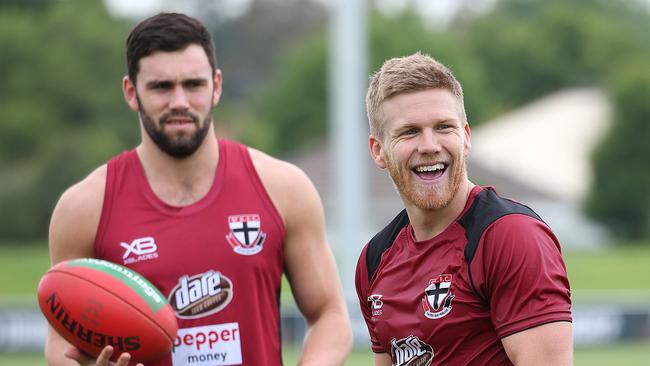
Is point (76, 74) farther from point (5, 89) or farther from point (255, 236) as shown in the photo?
point (255, 236)

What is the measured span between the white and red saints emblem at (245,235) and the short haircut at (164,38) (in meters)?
0.61

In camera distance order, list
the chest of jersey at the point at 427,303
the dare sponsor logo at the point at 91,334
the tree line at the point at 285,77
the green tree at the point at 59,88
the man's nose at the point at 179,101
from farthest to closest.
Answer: the green tree at the point at 59,88, the tree line at the point at 285,77, the man's nose at the point at 179,101, the dare sponsor logo at the point at 91,334, the chest of jersey at the point at 427,303

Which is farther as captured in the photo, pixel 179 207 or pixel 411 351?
pixel 179 207

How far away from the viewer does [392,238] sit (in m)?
4.31

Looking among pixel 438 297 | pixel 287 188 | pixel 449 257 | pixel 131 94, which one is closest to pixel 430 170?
pixel 449 257

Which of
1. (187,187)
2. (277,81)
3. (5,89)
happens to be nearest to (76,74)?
(5,89)

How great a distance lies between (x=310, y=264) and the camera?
5035mm

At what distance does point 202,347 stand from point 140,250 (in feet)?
1.47

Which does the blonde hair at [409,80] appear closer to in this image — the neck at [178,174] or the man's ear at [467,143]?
the man's ear at [467,143]

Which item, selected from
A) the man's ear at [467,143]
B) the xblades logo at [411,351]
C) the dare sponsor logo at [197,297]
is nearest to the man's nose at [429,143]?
the man's ear at [467,143]

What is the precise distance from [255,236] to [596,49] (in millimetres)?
59951

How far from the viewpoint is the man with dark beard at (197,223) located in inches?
189

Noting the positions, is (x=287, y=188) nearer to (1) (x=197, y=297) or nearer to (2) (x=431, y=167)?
(1) (x=197, y=297)

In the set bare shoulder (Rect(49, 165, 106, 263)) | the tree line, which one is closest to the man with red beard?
bare shoulder (Rect(49, 165, 106, 263))
